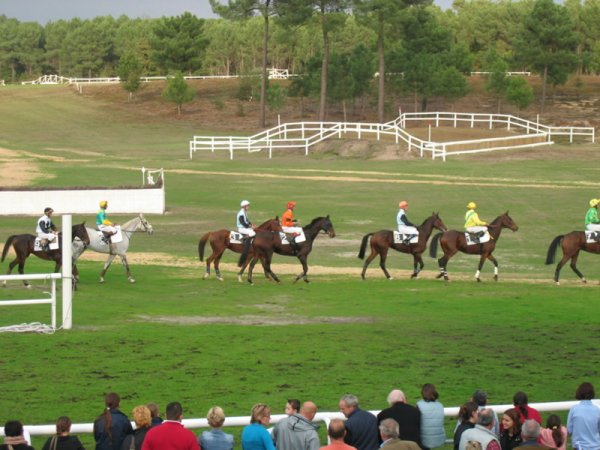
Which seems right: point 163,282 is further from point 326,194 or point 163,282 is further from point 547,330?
point 326,194

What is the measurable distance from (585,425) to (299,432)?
3116 mm

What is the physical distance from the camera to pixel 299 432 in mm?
12062

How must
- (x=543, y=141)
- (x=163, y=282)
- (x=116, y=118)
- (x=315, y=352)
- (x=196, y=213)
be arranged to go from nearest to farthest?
(x=315, y=352) < (x=163, y=282) < (x=196, y=213) < (x=543, y=141) < (x=116, y=118)

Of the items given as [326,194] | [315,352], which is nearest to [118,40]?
[326,194]

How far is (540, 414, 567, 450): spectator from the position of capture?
11906 millimetres

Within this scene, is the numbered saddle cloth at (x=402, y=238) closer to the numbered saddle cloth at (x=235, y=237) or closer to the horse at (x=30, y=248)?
the numbered saddle cloth at (x=235, y=237)

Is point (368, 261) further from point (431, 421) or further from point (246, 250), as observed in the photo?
point (431, 421)

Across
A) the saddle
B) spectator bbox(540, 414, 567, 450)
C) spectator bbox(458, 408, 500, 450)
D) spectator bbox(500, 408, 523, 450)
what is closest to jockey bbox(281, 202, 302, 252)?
the saddle

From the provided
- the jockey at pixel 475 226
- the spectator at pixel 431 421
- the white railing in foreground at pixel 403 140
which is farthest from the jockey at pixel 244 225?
the white railing in foreground at pixel 403 140

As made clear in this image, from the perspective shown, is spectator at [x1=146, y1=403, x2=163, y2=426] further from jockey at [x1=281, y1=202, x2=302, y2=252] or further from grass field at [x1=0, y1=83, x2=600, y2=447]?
jockey at [x1=281, y1=202, x2=302, y2=252]

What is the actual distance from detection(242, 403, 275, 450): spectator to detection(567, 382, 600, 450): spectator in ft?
10.8

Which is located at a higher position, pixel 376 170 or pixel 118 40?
pixel 118 40

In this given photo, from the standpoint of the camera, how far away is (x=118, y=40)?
176375 mm

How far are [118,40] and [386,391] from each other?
164349mm
